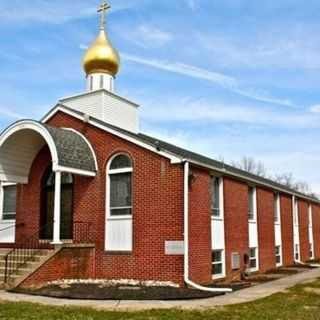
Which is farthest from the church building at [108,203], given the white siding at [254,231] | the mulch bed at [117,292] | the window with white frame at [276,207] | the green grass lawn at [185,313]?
the window with white frame at [276,207]

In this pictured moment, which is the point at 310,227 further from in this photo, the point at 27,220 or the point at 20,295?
the point at 20,295

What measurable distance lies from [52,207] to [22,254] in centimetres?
228

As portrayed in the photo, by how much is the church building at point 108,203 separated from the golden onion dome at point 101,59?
0.04m

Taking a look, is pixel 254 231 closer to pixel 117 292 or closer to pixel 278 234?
pixel 278 234

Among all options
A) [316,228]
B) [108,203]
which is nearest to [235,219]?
[108,203]

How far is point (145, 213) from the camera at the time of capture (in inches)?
592

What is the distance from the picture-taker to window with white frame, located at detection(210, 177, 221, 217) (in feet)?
54.9

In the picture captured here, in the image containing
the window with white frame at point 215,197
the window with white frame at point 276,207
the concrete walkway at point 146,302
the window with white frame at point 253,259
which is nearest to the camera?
the concrete walkway at point 146,302

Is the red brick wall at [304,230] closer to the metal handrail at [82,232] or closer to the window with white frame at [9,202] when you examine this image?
the metal handrail at [82,232]

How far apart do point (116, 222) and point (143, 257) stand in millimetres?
1559

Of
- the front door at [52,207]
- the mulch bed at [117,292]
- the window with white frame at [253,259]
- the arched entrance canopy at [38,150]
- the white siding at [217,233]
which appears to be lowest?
the mulch bed at [117,292]

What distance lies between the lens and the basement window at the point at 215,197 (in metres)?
16.7

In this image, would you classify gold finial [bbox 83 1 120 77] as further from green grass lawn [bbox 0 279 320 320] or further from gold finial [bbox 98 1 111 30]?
green grass lawn [bbox 0 279 320 320]

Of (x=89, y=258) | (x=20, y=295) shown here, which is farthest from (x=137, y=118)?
(x=20, y=295)
